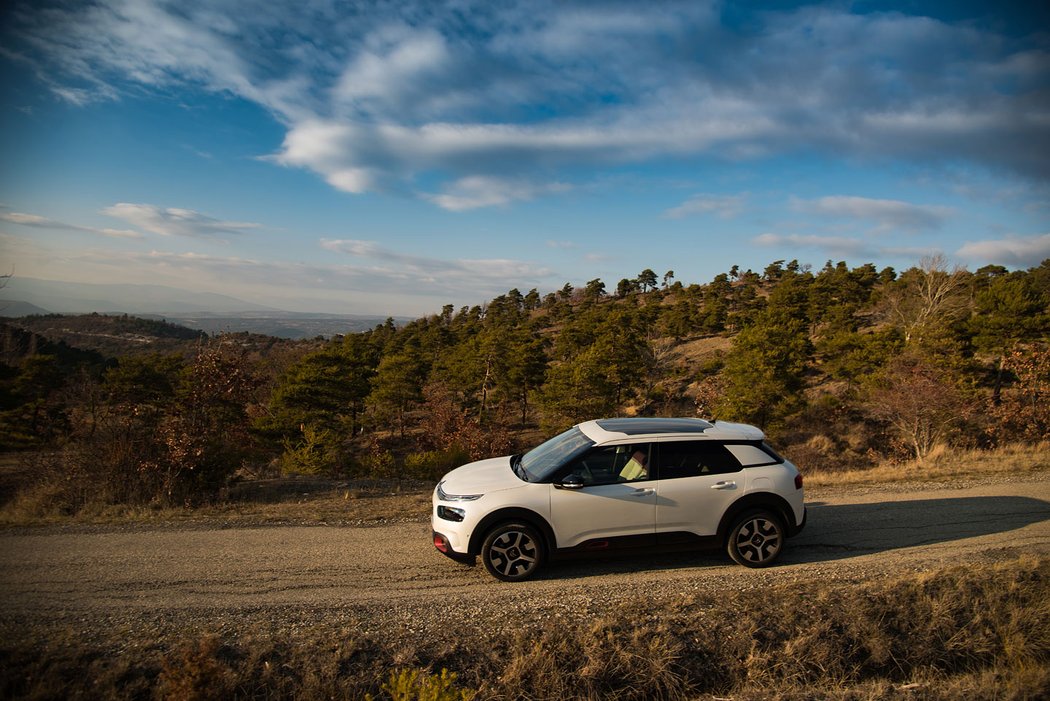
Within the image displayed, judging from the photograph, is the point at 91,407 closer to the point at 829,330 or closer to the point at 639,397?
the point at 639,397

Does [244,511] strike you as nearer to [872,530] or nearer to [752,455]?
[752,455]

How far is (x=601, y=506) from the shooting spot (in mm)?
5699

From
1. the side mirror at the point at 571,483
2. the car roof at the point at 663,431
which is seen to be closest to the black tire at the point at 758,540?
the car roof at the point at 663,431

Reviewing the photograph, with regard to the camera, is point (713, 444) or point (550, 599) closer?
point (550, 599)

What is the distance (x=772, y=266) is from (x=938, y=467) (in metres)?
83.7

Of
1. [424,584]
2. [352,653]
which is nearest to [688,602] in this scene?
[424,584]

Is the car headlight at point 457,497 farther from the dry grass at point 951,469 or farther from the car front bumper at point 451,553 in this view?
the dry grass at point 951,469

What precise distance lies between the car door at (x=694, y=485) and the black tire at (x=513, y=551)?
139cm

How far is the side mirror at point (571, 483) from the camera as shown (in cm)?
565

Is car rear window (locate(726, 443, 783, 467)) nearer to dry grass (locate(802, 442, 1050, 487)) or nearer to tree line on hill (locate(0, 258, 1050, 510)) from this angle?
dry grass (locate(802, 442, 1050, 487))

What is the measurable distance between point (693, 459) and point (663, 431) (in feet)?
1.53

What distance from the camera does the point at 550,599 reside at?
533 centimetres

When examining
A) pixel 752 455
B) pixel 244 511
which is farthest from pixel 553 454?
pixel 244 511

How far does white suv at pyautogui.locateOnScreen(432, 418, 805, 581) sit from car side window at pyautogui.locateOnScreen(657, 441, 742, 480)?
1cm
